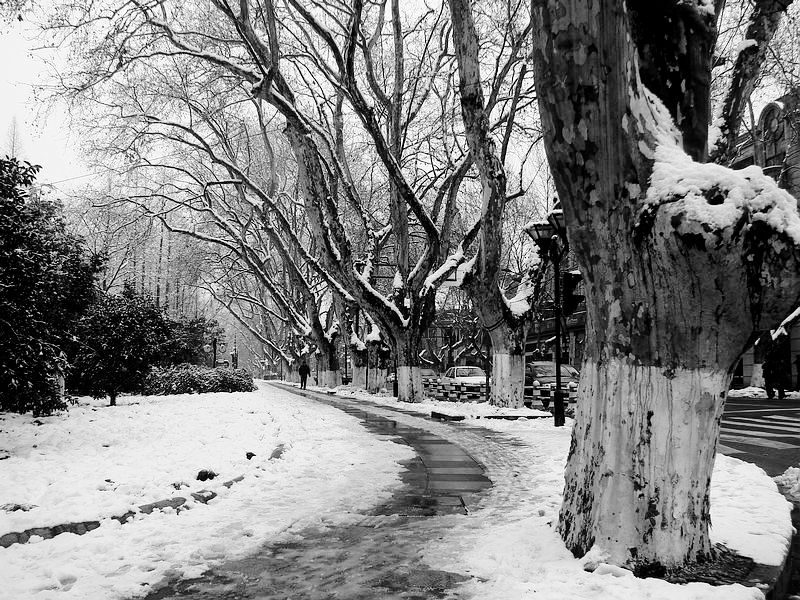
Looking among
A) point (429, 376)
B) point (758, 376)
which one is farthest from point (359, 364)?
point (758, 376)

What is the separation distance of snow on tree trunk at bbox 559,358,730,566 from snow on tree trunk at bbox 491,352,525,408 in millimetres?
12459

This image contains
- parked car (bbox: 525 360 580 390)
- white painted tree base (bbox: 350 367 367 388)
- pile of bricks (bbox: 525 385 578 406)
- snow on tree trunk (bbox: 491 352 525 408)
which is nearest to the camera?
snow on tree trunk (bbox: 491 352 525 408)

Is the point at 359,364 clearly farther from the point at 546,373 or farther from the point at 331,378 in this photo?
the point at 546,373

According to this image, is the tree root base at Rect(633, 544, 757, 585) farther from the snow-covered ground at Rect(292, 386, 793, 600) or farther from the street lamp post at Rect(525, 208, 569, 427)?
the street lamp post at Rect(525, 208, 569, 427)

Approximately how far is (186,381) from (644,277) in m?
19.2

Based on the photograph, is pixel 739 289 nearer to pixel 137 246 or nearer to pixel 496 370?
pixel 496 370

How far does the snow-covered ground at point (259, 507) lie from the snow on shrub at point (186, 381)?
389 inches

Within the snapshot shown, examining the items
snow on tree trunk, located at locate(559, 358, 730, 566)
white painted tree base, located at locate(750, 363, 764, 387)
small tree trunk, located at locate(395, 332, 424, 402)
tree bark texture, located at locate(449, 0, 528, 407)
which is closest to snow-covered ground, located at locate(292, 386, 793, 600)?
snow on tree trunk, located at locate(559, 358, 730, 566)

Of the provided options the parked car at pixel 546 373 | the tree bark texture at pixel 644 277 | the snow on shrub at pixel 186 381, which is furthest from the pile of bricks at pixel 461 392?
the tree bark texture at pixel 644 277

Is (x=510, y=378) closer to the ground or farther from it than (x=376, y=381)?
farther from it

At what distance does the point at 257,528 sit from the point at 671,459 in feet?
11.0

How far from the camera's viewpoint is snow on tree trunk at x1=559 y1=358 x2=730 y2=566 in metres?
3.56

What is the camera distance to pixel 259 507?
5.83 m

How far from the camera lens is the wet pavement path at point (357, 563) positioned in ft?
11.9
